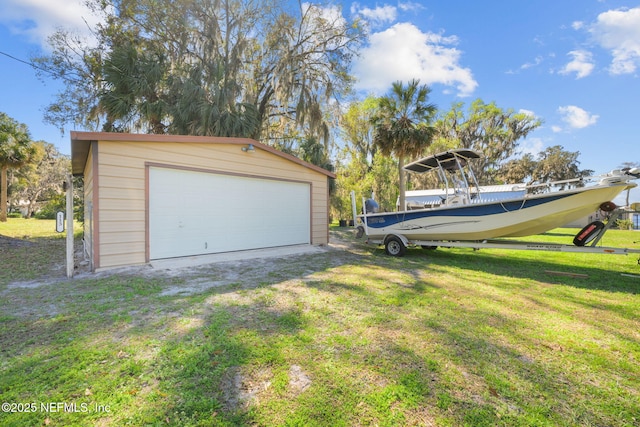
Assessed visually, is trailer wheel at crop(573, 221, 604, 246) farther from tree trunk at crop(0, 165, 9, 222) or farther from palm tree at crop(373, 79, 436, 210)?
tree trunk at crop(0, 165, 9, 222)

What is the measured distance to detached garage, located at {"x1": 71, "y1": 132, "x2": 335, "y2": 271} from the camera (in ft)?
17.7

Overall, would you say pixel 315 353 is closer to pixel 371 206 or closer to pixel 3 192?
pixel 371 206

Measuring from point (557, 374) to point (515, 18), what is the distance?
48.1 ft

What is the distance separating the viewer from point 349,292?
13.7ft

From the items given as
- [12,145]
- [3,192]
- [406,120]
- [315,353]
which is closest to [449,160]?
[406,120]

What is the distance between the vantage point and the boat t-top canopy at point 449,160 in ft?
22.4

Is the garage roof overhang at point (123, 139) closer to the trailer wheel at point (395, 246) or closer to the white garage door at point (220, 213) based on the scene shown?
the white garage door at point (220, 213)

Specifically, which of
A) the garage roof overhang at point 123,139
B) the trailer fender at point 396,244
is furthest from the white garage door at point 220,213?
the trailer fender at point 396,244

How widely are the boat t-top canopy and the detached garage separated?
351 cm

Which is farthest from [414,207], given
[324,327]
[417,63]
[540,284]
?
[417,63]

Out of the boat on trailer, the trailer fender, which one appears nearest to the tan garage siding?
the boat on trailer

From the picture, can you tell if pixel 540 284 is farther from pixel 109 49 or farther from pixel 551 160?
pixel 551 160

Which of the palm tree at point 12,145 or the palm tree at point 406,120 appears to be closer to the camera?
the palm tree at point 406,120

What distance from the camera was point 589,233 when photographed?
5.10 meters
